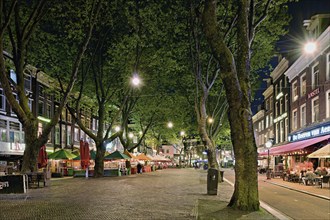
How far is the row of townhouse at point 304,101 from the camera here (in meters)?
30.3

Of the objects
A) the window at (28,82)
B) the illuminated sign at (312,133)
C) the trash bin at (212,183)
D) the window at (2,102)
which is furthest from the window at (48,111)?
the trash bin at (212,183)

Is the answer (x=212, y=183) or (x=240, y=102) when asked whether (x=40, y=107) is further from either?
(x=240, y=102)

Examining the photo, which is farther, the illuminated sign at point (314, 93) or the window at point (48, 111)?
the window at point (48, 111)

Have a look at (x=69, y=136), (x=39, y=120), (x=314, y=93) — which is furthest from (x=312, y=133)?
(x=69, y=136)

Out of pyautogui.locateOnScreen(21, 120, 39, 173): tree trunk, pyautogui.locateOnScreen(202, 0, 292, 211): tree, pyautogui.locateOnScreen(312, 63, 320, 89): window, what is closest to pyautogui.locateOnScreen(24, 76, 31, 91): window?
pyautogui.locateOnScreen(21, 120, 39, 173): tree trunk

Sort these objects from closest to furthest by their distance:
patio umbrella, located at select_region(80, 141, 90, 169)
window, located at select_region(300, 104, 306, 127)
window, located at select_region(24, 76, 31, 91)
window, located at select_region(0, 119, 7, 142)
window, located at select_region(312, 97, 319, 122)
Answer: patio umbrella, located at select_region(80, 141, 90, 169) < window, located at select_region(312, 97, 319, 122) < window, located at select_region(0, 119, 7, 142) < window, located at select_region(300, 104, 306, 127) < window, located at select_region(24, 76, 31, 91)

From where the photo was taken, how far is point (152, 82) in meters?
36.2

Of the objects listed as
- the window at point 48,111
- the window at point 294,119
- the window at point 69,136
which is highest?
the window at point 48,111

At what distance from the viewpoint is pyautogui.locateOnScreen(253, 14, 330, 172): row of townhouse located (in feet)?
99.3

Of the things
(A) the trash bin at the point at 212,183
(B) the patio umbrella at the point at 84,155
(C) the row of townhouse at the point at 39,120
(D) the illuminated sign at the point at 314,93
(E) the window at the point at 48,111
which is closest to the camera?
(A) the trash bin at the point at 212,183

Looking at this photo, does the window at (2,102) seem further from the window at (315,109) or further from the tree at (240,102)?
the window at (315,109)

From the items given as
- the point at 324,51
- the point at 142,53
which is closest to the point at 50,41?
the point at 142,53

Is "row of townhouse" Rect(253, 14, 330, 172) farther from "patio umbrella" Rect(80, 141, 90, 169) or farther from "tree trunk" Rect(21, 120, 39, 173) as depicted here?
"tree trunk" Rect(21, 120, 39, 173)

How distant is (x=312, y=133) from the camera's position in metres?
32.4
